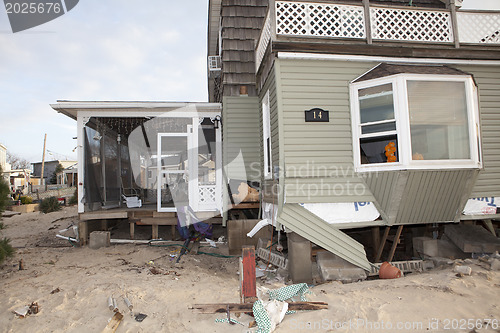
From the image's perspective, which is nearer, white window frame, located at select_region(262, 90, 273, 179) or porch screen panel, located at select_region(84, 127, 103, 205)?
white window frame, located at select_region(262, 90, 273, 179)

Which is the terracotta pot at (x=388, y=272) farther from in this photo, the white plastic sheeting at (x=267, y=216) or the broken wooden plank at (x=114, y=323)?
the broken wooden plank at (x=114, y=323)

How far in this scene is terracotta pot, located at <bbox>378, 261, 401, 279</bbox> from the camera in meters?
5.07

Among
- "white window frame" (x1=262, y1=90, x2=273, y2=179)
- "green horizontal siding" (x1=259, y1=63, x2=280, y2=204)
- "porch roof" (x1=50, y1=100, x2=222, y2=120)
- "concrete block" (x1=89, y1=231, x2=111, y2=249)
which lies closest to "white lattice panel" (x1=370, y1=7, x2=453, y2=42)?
"green horizontal siding" (x1=259, y1=63, x2=280, y2=204)

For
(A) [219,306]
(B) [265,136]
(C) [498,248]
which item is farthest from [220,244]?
(C) [498,248]

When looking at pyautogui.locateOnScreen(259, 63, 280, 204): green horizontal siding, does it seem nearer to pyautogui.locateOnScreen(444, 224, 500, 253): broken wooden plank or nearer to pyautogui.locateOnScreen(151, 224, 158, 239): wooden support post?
pyautogui.locateOnScreen(444, 224, 500, 253): broken wooden plank

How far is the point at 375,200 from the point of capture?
5.38 metres

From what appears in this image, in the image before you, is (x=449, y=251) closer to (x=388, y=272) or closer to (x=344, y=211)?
(x=388, y=272)

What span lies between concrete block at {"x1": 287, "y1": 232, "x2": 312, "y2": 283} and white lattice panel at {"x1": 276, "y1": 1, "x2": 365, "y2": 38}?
12.1ft

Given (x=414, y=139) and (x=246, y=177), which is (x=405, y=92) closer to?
(x=414, y=139)

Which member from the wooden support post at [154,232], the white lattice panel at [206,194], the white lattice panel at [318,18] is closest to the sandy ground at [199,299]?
the white lattice panel at [206,194]

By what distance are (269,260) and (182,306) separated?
8.28ft

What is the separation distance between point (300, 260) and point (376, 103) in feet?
10.1

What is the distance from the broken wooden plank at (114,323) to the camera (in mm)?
3382

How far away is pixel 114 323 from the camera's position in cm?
352
